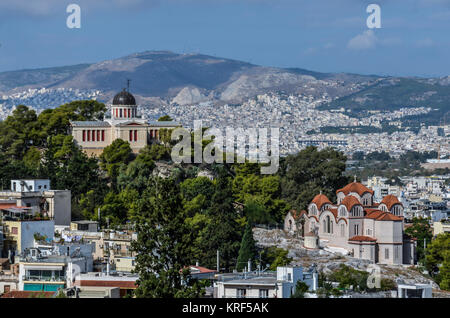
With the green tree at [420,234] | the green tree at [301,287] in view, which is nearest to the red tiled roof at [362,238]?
the green tree at [420,234]

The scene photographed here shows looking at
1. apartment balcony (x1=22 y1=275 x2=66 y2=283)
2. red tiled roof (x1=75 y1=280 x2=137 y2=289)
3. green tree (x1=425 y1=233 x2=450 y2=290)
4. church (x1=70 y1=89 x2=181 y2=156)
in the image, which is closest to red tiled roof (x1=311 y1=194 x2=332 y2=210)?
green tree (x1=425 y1=233 x2=450 y2=290)

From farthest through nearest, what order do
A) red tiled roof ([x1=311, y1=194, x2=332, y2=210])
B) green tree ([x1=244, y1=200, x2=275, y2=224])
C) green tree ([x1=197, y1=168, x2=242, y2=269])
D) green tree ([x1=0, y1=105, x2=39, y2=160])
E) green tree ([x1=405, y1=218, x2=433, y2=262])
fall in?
green tree ([x1=0, y1=105, x2=39, y2=160]), green tree ([x1=405, y1=218, x2=433, y2=262]), green tree ([x1=244, y1=200, x2=275, y2=224]), red tiled roof ([x1=311, y1=194, x2=332, y2=210]), green tree ([x1=197, y1=168, x2=242, y2=269])

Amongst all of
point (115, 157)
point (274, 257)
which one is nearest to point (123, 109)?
point (115, 157)

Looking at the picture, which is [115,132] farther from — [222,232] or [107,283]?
[107,283]

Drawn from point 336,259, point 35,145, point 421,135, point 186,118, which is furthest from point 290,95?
point 336,259

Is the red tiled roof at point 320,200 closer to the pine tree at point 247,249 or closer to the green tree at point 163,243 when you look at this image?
the pine tree at point 247,249

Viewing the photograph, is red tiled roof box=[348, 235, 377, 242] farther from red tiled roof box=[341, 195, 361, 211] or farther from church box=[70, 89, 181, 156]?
church box=[70, 89, 181, 156]
